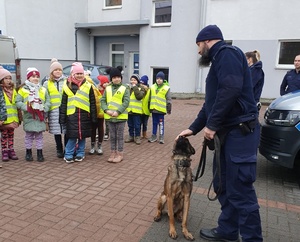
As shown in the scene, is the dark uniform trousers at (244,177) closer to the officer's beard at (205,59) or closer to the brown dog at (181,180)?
the brown dog at (181,180)

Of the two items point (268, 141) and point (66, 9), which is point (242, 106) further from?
point (66, 9)

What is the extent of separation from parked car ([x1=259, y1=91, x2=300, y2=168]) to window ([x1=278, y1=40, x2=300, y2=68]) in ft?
35.6

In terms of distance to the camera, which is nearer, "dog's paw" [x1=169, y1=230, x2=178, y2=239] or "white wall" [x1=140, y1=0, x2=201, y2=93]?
"dog's paw" [x1=169, y1=230, x2=178, y2=239]

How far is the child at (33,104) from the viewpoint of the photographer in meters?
5.30

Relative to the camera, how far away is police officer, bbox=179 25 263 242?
2.50 meters

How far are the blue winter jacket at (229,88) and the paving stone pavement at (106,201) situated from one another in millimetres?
1444

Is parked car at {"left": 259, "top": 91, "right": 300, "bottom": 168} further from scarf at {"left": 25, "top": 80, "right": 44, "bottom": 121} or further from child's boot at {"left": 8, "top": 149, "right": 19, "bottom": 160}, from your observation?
child's boot at {"left": 8, "top": 149, "right": 19, "bottom": 160}

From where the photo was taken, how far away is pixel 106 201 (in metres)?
3.98

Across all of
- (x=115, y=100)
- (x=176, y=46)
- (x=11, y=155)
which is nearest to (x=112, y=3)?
(x=176, y=46)

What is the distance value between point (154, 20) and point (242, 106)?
51.9ft

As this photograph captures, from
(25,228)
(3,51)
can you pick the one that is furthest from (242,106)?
(3,51)

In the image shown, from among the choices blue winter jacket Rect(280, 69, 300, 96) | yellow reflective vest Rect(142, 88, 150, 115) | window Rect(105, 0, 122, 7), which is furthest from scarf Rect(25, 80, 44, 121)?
window Rect(105, 0, 122, 7)

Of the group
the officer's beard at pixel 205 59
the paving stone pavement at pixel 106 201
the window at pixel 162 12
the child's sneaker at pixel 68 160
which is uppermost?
the window at pixel 162 12

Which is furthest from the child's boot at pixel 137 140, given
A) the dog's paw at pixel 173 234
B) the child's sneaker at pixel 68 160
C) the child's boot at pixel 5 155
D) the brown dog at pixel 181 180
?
the dog's paw at pixel 173 234
